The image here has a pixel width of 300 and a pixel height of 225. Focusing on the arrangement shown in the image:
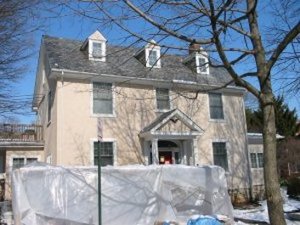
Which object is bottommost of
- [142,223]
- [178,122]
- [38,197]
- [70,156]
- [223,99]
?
[142,223]

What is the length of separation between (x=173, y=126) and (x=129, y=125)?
2233 mm

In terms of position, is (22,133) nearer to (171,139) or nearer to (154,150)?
(154,150)

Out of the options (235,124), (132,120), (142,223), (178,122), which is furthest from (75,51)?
(142,223)

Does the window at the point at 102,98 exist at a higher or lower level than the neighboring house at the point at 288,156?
higher

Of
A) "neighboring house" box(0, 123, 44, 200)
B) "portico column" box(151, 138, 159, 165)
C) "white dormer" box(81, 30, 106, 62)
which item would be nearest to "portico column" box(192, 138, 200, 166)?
"portico column" box(151, 138, 159, 165)

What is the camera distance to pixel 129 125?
63.4ft

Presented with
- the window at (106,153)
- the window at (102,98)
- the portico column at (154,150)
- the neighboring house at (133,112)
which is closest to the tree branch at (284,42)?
the neighboring house at (133,112)

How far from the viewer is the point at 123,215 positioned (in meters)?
11.5

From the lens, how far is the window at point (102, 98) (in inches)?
736

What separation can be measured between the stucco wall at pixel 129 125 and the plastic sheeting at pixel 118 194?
4045 mm

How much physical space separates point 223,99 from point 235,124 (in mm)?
1640

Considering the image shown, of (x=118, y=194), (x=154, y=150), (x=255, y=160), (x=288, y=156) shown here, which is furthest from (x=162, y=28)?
(x=288, y=156)

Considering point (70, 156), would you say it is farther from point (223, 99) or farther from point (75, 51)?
point (223, 99)

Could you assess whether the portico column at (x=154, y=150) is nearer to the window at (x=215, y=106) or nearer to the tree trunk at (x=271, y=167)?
the window at (x=215, y=106)
